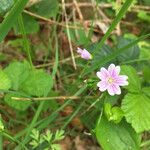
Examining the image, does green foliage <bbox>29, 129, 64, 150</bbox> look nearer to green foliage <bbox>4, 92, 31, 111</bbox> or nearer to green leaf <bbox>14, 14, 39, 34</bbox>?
green foliage <bbox>4, 92, 31, 111</bbox>

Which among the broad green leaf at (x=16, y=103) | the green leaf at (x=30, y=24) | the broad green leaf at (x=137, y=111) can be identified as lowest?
the broad green leaf at (x=137, y=111)

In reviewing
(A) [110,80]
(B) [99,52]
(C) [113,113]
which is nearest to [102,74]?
(A) [110,80]

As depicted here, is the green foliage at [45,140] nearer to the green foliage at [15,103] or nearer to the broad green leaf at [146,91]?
the green foliage at [15,103]

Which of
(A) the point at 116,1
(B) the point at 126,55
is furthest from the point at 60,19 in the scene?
(B) the point at 126,55

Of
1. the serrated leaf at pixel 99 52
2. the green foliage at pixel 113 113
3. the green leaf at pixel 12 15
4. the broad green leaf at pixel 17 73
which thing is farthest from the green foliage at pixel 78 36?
the green leaf at pixel 12 15

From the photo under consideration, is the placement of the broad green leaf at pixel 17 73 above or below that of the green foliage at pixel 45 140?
above

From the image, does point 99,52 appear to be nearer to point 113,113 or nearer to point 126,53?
point 126,53

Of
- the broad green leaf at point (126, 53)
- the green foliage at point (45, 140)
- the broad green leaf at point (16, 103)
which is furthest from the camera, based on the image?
the broad green leaf at point (126, 53)
